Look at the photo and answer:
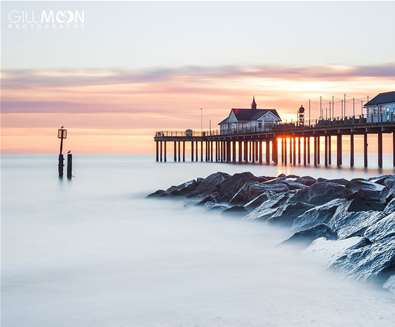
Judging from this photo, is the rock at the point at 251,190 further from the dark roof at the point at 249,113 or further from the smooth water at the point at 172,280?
the dark roof at the point at 249,113

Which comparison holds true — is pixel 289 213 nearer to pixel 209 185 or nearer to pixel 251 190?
pixel 251 190

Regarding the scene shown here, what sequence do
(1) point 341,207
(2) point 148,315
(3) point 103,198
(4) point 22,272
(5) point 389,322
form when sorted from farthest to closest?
1. (3) point 103,198
2. (1) point 341,207
3. (4) point 22,272
4. (2) point 148,315
5. (5) point 389,322

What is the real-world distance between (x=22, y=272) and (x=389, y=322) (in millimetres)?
6412

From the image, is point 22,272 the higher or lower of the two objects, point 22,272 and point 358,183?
the lower

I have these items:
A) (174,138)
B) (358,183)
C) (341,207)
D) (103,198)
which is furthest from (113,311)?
(174,138)

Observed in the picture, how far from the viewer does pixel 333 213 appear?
11945 millimetres

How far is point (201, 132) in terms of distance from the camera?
71750mm

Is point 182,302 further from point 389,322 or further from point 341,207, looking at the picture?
point 341,207

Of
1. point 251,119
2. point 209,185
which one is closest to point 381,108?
point 251,119

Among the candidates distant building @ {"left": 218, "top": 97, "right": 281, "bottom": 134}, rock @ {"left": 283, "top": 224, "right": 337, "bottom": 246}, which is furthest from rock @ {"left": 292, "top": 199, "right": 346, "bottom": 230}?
distant building @ {"left": 218, "top": 97, "right": 281, "bottom": 134}

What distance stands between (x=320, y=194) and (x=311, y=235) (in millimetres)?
3662

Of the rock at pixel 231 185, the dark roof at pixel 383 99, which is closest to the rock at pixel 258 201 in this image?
the rock at pixel 231 185

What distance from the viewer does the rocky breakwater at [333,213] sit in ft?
28.1

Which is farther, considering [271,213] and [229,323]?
[271,213]
